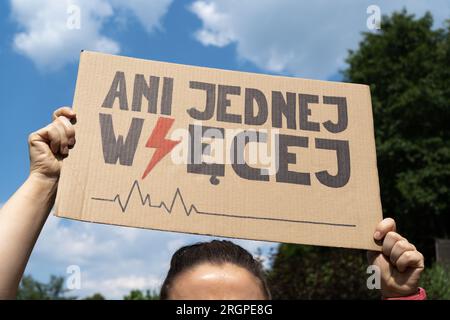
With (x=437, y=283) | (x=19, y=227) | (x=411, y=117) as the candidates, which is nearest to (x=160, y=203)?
(x=19, y=227)

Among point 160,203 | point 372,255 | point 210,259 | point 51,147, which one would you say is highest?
point 51,147

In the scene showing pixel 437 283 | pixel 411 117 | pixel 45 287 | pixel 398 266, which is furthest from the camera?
pixel 45 287

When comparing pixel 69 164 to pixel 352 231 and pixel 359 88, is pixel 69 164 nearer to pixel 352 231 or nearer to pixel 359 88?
pixel 352 231

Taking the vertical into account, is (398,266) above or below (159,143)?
below

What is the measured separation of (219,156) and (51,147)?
574 mm

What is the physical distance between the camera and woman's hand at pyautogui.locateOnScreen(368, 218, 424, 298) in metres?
1.76

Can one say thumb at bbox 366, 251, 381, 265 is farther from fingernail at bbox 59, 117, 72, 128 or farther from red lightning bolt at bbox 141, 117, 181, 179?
fingernail at bbox 59, 117, 72, 128

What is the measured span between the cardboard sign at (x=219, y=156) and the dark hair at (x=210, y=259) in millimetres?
171

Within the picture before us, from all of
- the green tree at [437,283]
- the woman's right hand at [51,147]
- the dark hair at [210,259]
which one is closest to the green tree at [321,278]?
the green tree at [437,283]

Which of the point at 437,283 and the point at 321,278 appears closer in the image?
the point at 437,283

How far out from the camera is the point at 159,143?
6.34 ft

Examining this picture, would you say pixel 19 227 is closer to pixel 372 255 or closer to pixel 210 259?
pixel 210 259

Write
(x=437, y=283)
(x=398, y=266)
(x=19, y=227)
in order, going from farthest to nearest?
(x=437, y=283), (x=398, y=266), (x=19, y=227)

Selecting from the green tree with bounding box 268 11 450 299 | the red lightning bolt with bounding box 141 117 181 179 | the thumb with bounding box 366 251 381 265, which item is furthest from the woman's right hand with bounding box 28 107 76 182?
the green tree with bounding box 268 11 450 299
